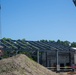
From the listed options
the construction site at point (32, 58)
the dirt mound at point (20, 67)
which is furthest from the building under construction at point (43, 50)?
the dirt mound at point (20, 67)

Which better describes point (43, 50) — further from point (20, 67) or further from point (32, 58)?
point (20, 67)

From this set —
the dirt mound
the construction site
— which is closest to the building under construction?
the construction site

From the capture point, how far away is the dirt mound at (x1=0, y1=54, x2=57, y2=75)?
2061 centimetres

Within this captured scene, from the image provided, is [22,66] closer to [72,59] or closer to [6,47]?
[6,47]

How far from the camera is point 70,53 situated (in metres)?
68.4

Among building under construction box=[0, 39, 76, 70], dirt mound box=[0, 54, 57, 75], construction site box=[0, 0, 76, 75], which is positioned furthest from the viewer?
building under construction box=[0, 39, 76, 70]

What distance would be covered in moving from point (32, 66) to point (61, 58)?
4794cm

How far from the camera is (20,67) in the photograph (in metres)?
21.4

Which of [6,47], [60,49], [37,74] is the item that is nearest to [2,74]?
[37,74]

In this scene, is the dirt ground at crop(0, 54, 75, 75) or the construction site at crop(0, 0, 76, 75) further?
the construction site at crop(0, 0, 76, 75)

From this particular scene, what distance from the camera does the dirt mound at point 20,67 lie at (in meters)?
20.6

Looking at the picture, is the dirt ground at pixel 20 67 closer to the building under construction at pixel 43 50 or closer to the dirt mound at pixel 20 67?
the dirt mound at pixel 20 67

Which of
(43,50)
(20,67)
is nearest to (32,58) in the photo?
(43,50)

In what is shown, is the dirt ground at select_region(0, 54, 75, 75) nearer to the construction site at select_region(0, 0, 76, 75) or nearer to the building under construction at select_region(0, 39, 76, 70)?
the construction site at select_region(0, 0, 76, 75)
